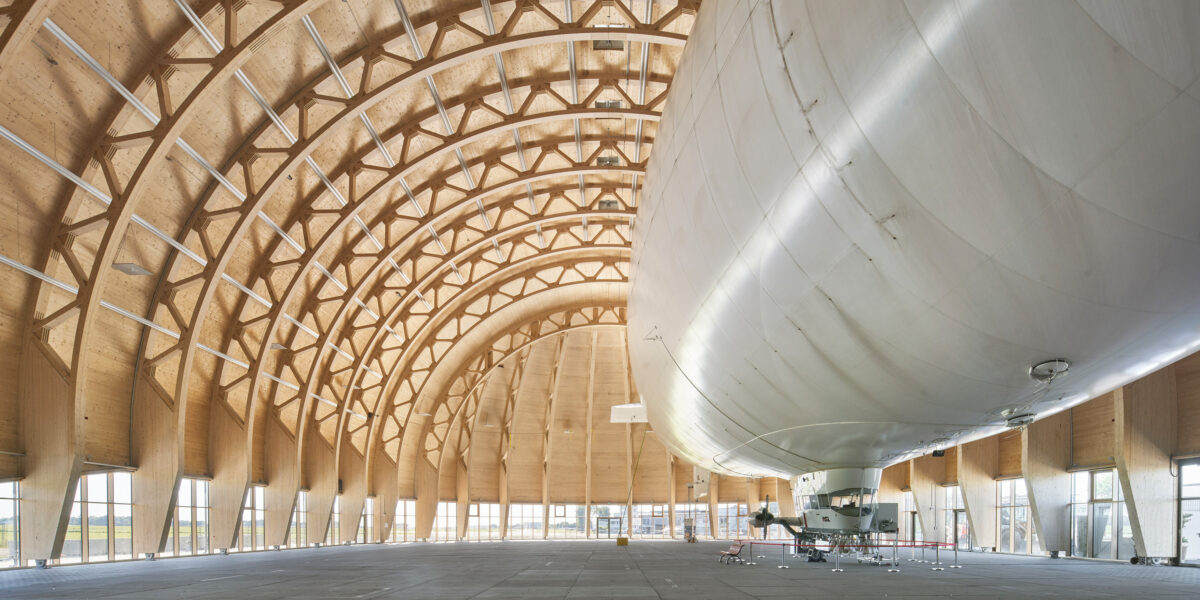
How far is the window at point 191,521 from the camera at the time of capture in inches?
1282

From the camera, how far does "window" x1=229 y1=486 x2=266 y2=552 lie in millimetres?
37359

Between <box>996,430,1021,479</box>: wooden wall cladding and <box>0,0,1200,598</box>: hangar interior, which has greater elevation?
<box>0,0,1200,598</box>: hangar interior

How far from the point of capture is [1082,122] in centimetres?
587

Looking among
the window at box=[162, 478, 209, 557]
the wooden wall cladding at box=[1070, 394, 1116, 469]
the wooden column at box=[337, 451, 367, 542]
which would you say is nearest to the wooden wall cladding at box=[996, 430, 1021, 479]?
the wooden wall cladding at box=[1070, 394, 1116, 469]

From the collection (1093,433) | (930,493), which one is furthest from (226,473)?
(1093,433)

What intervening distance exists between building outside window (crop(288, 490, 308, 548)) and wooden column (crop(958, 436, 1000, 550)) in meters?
31.9

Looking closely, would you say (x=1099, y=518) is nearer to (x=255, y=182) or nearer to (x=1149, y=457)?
(x=1149, y=457)

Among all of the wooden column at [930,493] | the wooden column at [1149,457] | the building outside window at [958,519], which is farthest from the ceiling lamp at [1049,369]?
the wooden column at [930,493]

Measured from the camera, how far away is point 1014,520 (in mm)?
36500

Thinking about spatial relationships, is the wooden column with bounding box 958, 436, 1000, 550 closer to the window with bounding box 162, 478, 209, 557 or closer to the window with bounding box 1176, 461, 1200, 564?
the window with bounding box 1176, 461, 1200, 564

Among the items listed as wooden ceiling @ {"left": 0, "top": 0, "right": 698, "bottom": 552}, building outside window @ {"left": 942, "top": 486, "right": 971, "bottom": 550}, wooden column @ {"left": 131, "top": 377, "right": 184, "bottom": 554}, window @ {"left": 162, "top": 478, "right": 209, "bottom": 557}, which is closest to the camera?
wooden ceiling @ {"left": 0, "top": 0, "right": 698, "bottom": 552}

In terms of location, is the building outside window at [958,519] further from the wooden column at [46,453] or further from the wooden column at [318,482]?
the wooden column at [46,453]

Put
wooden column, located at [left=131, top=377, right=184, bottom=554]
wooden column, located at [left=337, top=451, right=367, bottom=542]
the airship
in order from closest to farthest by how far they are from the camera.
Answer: the airship < wooden column, located at [left=131, top=377, right=184, bottom=554] < wooden column, located at [left=337, top=451, right=367, bottom=542]

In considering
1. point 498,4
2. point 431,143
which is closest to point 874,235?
point 498,4
